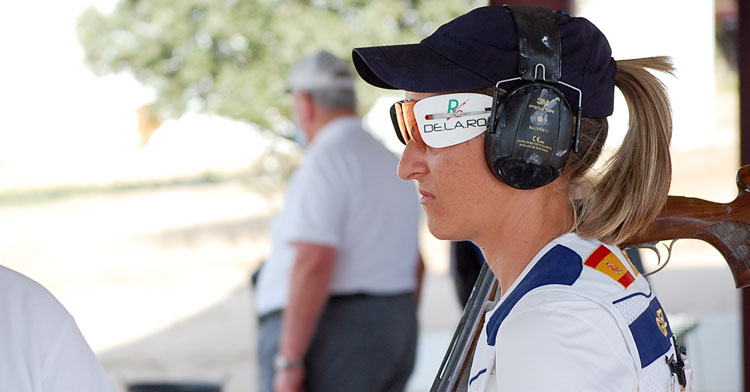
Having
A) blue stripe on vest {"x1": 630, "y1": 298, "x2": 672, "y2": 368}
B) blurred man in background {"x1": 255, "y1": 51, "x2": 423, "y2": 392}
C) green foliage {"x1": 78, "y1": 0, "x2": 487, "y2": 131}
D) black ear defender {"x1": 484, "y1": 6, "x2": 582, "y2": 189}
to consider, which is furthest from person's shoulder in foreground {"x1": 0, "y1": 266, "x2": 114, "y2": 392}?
green foliage {"x1": 78, "y1": 0, "x2": 487, "y2": 131}

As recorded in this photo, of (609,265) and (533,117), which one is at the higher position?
(533,117)

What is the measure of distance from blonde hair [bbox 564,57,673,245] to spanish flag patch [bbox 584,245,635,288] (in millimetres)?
47

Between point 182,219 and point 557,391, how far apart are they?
16.4 meters

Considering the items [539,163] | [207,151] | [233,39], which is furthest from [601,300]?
[207,151]

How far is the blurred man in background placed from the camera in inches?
120

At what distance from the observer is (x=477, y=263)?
9.21ft

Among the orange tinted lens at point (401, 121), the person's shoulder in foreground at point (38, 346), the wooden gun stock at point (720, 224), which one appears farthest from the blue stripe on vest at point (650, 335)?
the person's shoulder in foreground at point (38, 346)

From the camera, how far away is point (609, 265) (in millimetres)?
1246

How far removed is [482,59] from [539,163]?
0.17m

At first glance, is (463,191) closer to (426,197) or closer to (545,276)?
(426,197)

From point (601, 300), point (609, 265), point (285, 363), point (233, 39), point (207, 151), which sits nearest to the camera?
point (601, 300)

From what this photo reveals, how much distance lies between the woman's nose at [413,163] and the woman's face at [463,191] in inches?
0.4

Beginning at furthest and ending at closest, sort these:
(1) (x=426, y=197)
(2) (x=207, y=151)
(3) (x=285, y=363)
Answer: (2) (x=207, y=151) → (3) (x=285, y=363) → (1) (x=426, y=197)

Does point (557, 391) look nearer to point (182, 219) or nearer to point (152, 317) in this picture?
point (152, 317)
